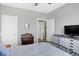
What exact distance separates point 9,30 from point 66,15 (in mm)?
2869

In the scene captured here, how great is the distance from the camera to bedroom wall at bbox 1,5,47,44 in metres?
4.09

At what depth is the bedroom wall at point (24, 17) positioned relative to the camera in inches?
161

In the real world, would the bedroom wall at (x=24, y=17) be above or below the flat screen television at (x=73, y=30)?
above

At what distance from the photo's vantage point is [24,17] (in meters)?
4.57

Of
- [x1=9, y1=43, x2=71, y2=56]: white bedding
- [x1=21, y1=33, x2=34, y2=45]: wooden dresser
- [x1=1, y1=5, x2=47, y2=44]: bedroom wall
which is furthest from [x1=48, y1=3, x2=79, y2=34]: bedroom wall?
[x1=9, y1=43, x2=71, y2=56]: white bedding

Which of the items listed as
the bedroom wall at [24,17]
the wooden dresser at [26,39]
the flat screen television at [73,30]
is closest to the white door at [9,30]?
the bedroom wall at [24,17]

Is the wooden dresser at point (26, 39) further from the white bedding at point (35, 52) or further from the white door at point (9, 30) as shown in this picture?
the white bedding at point (35, 52)

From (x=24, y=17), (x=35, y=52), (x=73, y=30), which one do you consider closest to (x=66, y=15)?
(x=73, y=30)

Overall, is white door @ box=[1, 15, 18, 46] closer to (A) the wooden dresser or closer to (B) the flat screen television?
(A) the wooden dresser

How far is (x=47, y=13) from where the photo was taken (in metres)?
5.32

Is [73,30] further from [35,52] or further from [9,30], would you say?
[9,30]

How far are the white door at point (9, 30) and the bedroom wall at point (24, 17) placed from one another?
25cm

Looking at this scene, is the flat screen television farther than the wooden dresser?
No

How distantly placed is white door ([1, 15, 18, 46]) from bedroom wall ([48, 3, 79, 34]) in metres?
2.27
